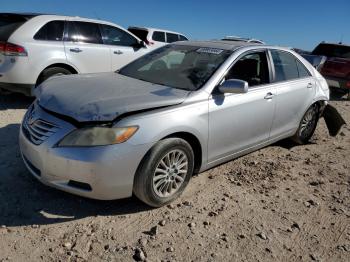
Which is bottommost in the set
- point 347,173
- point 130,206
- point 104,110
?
point 347,173

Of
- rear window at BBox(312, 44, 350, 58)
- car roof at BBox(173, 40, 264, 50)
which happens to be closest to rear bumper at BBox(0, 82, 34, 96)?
car roof at BBox(173, 40, 264, 50)

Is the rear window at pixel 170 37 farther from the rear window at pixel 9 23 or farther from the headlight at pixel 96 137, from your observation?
the headlight at pixel 96 137

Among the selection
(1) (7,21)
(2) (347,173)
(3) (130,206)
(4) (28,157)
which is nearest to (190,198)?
(3) (130,206)

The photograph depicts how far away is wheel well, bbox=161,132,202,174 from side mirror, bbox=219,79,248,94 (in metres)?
0.59

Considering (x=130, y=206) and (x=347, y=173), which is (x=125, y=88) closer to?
(x=130, y=206)

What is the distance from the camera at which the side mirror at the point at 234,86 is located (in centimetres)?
377

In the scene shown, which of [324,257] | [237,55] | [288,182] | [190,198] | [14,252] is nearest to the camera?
[14,252]

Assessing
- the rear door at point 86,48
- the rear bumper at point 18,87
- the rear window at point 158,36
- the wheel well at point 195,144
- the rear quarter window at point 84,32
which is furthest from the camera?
the rear window at point 158,36

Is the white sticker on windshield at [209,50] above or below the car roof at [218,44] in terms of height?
below

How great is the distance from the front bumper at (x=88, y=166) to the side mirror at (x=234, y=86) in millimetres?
1112

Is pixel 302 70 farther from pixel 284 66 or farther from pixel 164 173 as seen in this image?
pixel 164 173

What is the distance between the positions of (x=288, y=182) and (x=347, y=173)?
40.3 inches

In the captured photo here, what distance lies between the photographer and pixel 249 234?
332 centimetres

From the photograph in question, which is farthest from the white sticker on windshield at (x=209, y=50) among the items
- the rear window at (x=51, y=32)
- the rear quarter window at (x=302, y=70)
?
the rear window at (x=51, y=32)
